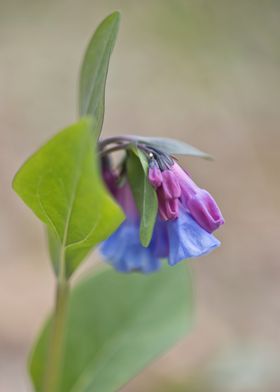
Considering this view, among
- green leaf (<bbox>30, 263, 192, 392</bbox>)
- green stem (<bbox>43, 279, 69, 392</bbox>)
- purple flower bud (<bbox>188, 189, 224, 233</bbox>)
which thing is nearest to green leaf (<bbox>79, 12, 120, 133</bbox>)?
purple flower bud (<bbox>188, 189, 224, 233</bbox>)

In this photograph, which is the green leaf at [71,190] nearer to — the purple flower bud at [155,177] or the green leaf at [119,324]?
the purple flower bud at [155,177]

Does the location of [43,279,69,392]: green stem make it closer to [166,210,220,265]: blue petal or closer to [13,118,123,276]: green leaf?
[13,118,123,276]: green leaf

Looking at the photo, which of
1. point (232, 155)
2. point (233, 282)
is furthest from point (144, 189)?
point (232, 155)

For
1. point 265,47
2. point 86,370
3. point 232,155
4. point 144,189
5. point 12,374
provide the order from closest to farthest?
point 144,189, point 86,370, point 12,374, point 232,155, point 265,47

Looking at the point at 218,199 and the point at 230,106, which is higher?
the point at 230,106

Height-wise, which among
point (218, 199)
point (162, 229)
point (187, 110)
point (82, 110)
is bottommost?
point (218, 199)

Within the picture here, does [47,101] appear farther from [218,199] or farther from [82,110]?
[82,110]

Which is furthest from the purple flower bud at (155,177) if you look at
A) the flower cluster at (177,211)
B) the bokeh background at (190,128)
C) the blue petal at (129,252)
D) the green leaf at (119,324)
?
the bokeh background at (190,128)

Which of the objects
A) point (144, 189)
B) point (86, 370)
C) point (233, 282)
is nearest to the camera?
point (144, 189)
